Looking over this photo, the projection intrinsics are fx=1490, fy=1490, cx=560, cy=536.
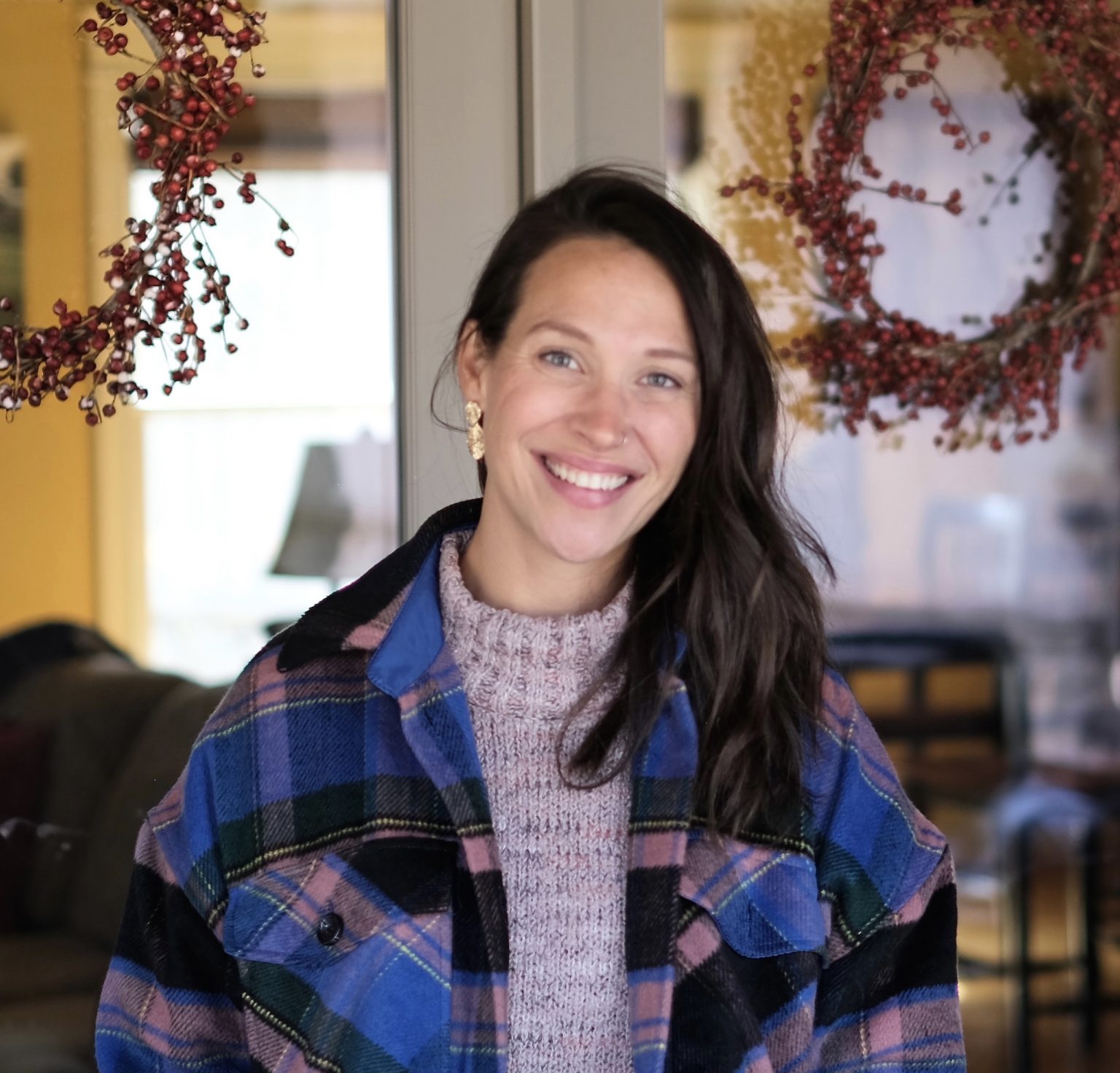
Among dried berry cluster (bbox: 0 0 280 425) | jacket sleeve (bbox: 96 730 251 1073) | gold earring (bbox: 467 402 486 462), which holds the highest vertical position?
dried berry cluster (bbox: 0 0 280 425)

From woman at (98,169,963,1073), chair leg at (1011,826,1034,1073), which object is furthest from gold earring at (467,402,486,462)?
chair leg at (1011,826,1034,1073)

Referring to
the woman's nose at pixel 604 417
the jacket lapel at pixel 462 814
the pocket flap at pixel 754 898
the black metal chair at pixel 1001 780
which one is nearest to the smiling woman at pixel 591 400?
the woman's nose at pixel 604 417

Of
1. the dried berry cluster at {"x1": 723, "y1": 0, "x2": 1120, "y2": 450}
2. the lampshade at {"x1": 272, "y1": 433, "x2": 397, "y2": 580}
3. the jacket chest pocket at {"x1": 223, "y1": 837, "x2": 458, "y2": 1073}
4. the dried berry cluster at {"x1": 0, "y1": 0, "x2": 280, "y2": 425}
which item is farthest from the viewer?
the dried berry cluster at {"x1": 723, "y1": 0, "x2": 1120, "y2": 450}

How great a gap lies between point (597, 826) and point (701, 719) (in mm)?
148

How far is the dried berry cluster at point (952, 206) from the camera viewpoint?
78.9 inches

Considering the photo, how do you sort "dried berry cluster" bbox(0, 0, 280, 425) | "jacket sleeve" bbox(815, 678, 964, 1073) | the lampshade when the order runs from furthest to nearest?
the lampshade, "dried berry cluster" bbox(0, 0, 280, 425), "jacket sleeve" bbox(815, 678, 964, 1073)

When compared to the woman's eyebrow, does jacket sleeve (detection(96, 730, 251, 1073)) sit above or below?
below

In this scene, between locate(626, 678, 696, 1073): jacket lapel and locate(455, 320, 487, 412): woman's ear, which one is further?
locate(455, 320, 487, 412): woman's ear

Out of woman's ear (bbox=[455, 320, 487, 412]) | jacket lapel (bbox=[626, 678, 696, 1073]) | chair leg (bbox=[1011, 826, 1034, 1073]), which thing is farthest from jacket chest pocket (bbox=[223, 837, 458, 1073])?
chair leg (bbox=[1011, 826, 1034, 1073])

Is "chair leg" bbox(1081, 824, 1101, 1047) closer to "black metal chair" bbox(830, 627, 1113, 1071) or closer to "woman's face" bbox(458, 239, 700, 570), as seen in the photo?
"black metal chair" bbox(830, 627, 1113, 1071)

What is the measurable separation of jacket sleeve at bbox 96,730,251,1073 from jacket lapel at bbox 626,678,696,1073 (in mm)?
372

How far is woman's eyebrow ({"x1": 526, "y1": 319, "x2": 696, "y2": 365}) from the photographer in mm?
1368

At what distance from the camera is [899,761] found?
83.7 inches

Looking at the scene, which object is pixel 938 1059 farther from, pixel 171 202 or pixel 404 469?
pixel 171 202
